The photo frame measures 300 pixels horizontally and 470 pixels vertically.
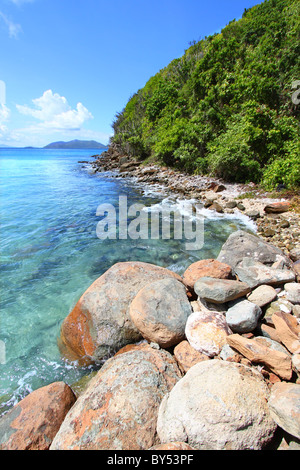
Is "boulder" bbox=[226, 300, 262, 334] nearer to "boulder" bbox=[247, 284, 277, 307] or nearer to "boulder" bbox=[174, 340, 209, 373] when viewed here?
"boulder" bbox=[247, 284, 277, 307]

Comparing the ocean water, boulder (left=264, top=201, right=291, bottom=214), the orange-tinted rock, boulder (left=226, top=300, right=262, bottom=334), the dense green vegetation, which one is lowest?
the ocean water

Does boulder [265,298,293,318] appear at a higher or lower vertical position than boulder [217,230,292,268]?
lower

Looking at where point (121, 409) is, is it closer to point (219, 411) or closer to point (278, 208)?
point (219, 411)

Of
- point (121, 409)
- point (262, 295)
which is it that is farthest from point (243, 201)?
point (121, 409)

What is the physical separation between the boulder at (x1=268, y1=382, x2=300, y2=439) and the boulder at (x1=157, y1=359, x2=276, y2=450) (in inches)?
4.2

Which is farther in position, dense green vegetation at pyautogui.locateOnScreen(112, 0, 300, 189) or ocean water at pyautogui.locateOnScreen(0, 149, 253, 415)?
dense green vegetation at pyautogui.locateOnScreen(112, 0, 300, 189)

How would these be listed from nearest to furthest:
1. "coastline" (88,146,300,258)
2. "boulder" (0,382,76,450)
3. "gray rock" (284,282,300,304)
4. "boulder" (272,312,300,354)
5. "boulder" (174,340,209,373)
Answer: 1. "boulder" (0,382,76,450)
2. "boulder" (272,312,300,354)
3. "boulder" (174,340,209,373)
4. "gray rock" (284,282,300,304)
5. "coastline" (88,146,300,258)

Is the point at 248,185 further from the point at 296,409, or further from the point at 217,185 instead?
the point at 296,409

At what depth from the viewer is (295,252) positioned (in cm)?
619

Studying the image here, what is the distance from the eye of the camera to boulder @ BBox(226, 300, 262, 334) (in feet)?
10.7

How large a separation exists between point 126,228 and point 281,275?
297 inches

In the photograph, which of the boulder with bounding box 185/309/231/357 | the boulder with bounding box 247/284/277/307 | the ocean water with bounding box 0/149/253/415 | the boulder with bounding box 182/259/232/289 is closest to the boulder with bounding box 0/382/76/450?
the ocean water with bounding box 0/149/253/415

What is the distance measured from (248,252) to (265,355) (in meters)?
2.91

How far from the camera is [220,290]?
11.8ft
